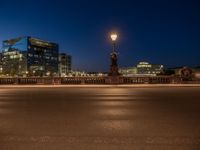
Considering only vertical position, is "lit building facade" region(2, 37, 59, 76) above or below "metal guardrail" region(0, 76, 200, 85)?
above

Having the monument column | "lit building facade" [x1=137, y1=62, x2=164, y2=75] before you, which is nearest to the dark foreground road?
the monument column

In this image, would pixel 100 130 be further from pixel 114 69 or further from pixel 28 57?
pixel 28 57

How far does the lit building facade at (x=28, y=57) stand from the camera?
160625 mm

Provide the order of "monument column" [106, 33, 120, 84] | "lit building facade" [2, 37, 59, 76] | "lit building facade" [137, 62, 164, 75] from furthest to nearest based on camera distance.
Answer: "lit building facade" [137, 62, 164, 75] < "lit building facade" [2, 37, 59, 76] < "monument column" [106, 33, 120, 84]

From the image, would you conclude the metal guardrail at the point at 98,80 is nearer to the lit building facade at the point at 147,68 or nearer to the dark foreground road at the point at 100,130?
the dark foreground road at the point at 100,130

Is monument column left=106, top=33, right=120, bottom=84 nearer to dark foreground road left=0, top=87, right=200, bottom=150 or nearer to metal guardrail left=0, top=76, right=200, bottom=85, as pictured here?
metal guardrail left=0, top=76, right=200, bottom=85

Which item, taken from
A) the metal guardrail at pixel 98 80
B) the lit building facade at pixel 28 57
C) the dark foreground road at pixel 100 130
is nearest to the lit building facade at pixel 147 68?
the lit building facade at pixel 28 57

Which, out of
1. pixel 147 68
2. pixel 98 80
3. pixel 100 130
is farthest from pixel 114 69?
pixel 147 68

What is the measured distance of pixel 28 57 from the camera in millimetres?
161875

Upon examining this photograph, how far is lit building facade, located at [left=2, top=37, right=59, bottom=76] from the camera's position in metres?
161

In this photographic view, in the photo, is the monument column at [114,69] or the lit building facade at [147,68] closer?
the monument column at [114,69]

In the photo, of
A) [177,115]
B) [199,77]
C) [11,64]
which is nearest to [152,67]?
[11,64]

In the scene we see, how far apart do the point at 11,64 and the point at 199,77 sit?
5957 inches

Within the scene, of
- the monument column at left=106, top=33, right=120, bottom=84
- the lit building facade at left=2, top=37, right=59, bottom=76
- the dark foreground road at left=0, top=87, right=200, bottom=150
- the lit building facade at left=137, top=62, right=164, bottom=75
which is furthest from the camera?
the lit building facade at left=137, top=62, right=164, bottom=75
